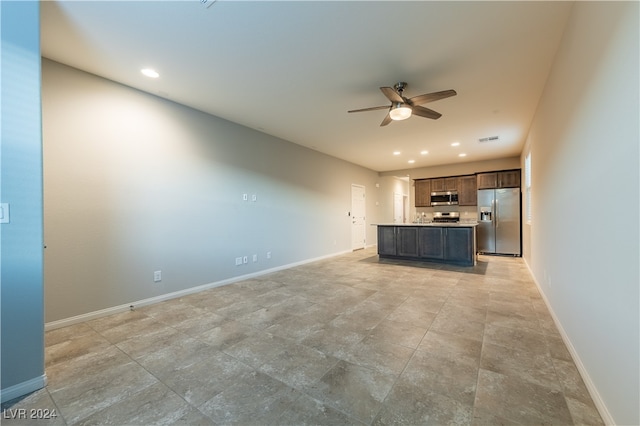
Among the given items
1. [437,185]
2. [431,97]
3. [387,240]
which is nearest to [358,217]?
[387,240]

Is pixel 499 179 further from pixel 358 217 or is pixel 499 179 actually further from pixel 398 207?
pixel 398 207

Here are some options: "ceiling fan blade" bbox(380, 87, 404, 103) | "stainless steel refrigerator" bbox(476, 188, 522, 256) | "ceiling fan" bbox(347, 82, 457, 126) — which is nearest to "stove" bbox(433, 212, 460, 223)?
"stainless steel refrigerator" bbox(476, 188, 522, 256)

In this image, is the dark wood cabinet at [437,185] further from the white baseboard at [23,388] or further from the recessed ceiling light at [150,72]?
the white baseboard at [23,388]

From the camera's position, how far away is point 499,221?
6.84 m

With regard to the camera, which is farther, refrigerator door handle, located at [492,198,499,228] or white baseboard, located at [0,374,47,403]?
refrigerator door handle, located at [492,198,499,228]

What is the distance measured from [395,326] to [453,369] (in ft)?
2.54

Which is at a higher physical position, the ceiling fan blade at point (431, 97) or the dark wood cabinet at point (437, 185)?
the ceiling fan blade at point (431, 97)

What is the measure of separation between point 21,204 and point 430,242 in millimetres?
6341

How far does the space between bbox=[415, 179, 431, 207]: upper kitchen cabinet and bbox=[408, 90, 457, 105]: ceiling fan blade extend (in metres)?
5.81

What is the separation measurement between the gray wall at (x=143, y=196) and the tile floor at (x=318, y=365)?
51cm

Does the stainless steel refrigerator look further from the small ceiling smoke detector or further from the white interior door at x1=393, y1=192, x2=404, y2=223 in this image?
the small ceiling smoke detector

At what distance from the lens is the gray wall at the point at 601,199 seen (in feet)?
3.97

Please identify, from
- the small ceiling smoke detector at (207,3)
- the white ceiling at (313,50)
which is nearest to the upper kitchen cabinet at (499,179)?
the white ceiling at (313,50)

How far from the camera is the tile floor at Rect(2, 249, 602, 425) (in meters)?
1.53
